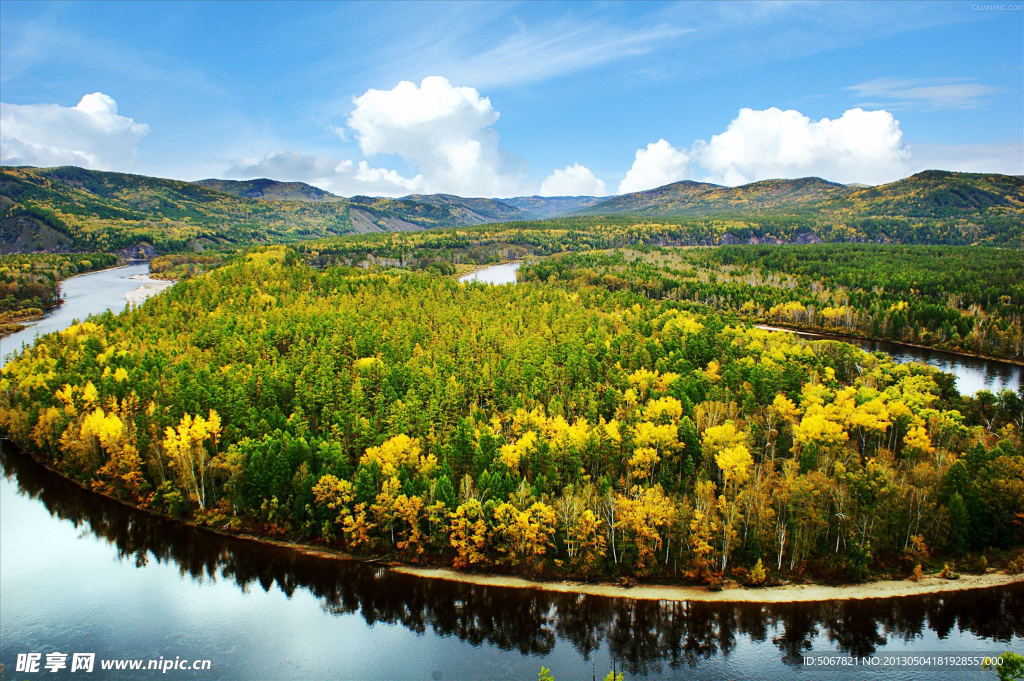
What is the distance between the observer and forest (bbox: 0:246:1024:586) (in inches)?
1845

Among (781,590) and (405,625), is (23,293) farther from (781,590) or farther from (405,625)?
(781,590)

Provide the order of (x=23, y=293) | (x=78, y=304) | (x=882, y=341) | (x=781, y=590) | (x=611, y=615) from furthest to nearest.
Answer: (x=78, y=304), (x=23, y=293), (x=882, y=341), (x=781, y=590), (x=611, y=615)

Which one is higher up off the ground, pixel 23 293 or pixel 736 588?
pixel 23 293

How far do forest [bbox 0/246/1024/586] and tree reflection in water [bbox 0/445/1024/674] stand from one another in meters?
2.68

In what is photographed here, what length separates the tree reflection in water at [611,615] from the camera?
132 feet

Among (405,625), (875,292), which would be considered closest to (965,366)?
(875,292)

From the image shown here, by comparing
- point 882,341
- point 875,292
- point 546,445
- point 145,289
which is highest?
point 875,292

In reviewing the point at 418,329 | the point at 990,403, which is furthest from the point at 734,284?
the point at 418,329

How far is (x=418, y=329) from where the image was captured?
95562 millimetres

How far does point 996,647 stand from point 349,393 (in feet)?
207

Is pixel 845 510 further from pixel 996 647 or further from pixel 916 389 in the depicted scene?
pixel 916 389

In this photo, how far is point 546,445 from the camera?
54.0m

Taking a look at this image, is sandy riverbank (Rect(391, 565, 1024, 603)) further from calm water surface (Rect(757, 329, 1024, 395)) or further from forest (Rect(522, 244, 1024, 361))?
forest (Rect(522, 244, 1024, 361))

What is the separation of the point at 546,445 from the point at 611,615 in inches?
636
